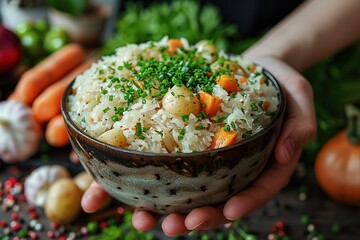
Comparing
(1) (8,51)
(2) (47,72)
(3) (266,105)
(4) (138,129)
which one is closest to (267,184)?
(3) (266,105)

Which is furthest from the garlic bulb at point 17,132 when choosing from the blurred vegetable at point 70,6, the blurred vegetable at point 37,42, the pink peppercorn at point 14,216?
the blurred vegetable at point 70,6

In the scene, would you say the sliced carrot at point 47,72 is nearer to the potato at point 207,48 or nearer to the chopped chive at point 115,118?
the potato at point 207,48

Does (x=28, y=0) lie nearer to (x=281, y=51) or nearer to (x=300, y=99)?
(x=281, y=51)

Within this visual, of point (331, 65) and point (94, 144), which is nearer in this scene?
point (94, 144)

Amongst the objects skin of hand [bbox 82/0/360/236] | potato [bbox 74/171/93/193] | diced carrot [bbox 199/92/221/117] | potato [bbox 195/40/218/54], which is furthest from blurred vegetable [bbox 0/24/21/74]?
diced carrot [bbox 199/92/221/117]

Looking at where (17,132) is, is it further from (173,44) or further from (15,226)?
(173,44)

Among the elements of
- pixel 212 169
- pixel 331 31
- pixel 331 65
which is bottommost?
pixel 331 65

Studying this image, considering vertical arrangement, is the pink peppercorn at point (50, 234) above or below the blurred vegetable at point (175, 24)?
below

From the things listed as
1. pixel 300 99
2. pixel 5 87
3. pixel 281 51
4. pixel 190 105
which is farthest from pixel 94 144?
pixel 5 87
